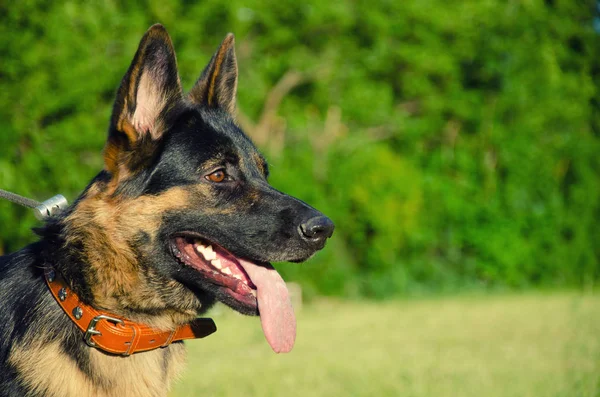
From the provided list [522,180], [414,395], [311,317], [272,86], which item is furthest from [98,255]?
[272,86]

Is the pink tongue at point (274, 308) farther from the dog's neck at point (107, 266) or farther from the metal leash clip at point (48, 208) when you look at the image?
the metal leash clip at point (48, 208)

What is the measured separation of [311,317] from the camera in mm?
13109

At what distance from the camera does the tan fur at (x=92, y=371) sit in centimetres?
305

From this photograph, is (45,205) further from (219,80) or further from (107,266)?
(219,80)

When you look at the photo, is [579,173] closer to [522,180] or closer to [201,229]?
[522,180]

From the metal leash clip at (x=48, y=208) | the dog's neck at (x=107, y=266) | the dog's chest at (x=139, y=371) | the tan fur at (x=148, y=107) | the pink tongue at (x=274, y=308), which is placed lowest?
the dog's chest at (x=139, y=371)

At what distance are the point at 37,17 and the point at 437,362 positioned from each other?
7.09m

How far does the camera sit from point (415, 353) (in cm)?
909

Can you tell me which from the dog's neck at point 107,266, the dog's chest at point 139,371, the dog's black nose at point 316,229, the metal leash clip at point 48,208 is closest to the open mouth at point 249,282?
the dog's neck at point 107,266

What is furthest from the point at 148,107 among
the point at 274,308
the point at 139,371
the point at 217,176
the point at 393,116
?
the point at 393,116

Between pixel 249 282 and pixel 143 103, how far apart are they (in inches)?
39.5

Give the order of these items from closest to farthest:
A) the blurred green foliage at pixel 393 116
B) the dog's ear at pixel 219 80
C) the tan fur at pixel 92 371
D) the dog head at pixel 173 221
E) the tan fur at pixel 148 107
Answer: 1. the tan fur at pixel 92 371
2. the dog head at pixel 173 221
3. the tan fur at pixel 148 107
4. the dog's ear at pixel 219 80
5. the blurred green foliage at pixel 393 116

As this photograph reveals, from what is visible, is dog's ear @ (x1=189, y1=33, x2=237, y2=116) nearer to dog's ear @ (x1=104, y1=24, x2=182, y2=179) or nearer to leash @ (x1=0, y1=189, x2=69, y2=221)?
dog's ear @ (x1=104, y1=24, x2=182, y2=179)

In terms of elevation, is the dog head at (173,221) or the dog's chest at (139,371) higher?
the dog head at (173,221)
